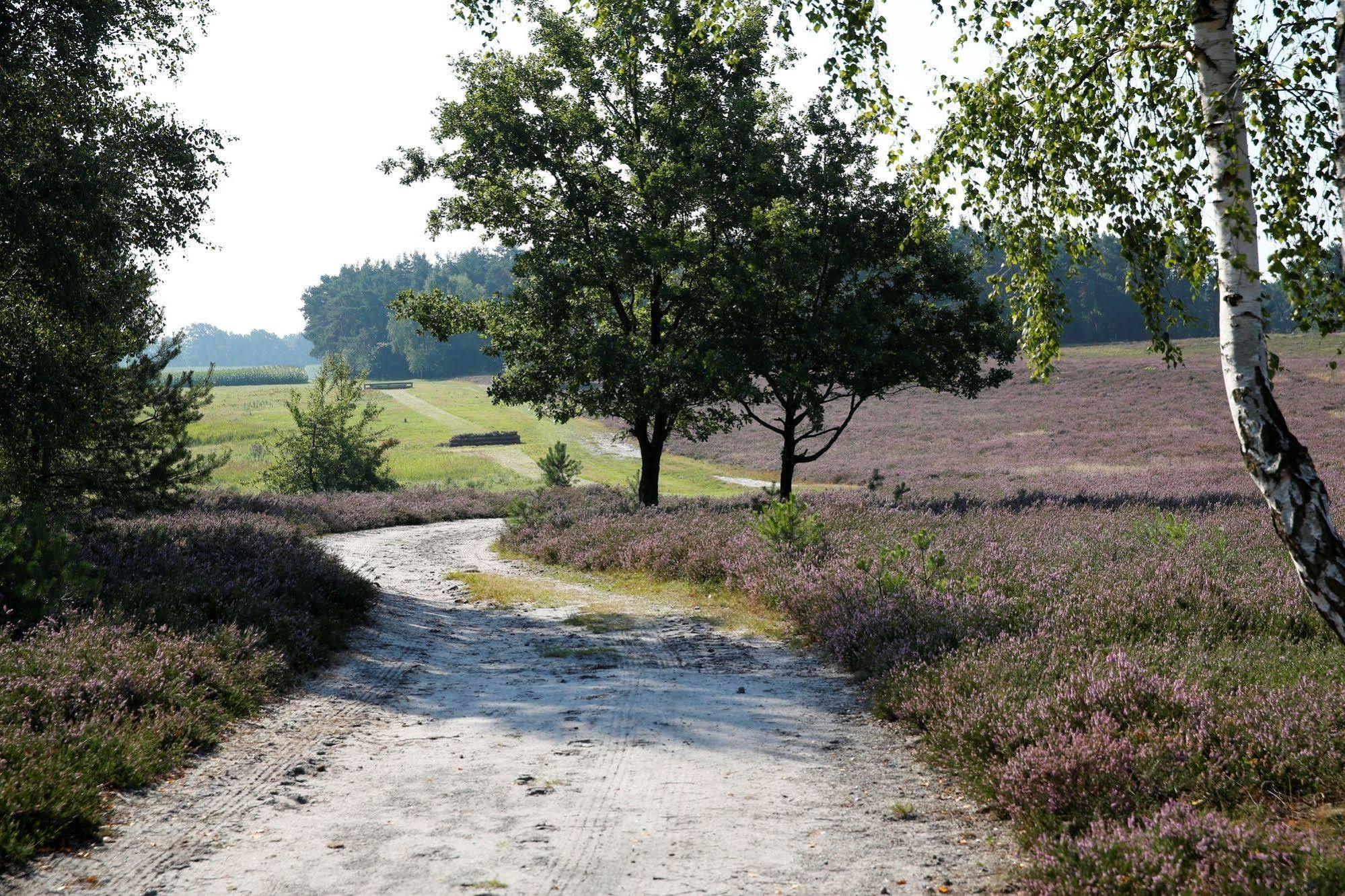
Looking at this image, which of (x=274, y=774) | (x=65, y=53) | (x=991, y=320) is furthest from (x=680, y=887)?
(x=991, y=320)

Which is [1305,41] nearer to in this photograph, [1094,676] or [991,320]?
[1094,676]

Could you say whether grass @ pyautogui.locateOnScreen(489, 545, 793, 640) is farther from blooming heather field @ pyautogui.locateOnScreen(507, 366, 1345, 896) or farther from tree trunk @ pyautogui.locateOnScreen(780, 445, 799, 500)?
tree trunk @ pyautogui.locateOnScreen(780, 445, 799, 500)

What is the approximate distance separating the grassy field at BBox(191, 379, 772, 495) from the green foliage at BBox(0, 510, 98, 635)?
115 feet

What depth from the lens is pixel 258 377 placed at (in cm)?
14862

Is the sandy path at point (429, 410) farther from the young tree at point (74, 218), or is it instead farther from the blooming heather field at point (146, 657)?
the blooming heather field at point (146, 657)

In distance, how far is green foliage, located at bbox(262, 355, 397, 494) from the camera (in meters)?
41.2

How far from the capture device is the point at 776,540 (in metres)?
15.5

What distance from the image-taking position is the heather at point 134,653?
5.89m

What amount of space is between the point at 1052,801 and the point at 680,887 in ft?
7.70

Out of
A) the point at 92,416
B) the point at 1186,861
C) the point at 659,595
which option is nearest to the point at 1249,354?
the point at 1186,861

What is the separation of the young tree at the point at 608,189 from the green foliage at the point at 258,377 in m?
130

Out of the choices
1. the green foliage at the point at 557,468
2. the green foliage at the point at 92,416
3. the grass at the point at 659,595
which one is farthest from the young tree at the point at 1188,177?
the green foliage at the point at 557,468

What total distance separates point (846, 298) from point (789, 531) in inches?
403

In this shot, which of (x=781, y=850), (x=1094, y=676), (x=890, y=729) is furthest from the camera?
(x=890, y=729)
